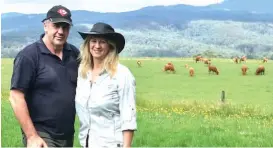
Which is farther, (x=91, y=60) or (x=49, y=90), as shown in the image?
(x=49, y=90)

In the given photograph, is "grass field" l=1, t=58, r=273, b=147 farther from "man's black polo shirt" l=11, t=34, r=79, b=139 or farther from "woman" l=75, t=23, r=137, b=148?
"woman" l=75, t=23, r=137, b=148

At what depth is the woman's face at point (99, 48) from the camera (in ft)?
17.9

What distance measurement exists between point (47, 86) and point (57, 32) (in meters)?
0.60

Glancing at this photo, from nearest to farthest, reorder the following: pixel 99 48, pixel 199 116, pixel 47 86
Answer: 1. pixel 99 48
2. pixel 47 86
3. pixel 199 116

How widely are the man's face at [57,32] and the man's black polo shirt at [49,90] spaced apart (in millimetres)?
124

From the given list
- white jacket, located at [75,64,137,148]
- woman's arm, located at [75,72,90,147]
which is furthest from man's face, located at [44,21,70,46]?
white jacket, located at [75,64,137,148]

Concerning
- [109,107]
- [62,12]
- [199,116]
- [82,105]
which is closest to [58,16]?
[62,12]

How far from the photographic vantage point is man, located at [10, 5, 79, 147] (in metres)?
5.66

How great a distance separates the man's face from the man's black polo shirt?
12cm

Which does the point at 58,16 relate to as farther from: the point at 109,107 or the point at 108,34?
the point at 109,107

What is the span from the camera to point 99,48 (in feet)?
18.0

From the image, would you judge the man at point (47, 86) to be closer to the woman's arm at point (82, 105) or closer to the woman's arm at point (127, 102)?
the woman's arm at point (82, 105)

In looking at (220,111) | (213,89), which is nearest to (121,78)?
(220,111)

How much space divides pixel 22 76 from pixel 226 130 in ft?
28.5
